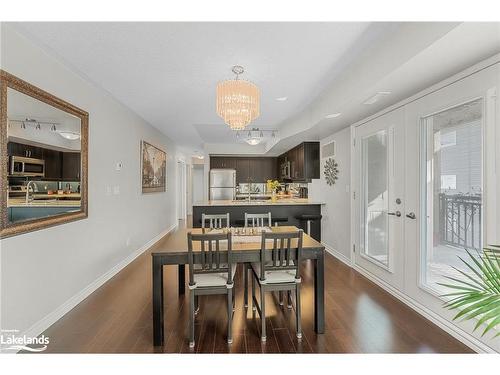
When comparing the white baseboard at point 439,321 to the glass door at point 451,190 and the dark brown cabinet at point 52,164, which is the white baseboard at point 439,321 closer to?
the glass door at point 451,190

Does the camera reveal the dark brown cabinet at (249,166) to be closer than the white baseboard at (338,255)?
No

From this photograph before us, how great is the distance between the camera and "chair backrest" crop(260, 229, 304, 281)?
210 centimetres

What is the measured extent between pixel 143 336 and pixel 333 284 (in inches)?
89.3

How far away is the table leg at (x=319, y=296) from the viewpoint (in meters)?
2.22

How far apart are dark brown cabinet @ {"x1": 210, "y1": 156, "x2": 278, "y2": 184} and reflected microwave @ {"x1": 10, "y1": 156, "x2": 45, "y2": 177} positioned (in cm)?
574

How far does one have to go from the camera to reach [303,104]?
3.93m

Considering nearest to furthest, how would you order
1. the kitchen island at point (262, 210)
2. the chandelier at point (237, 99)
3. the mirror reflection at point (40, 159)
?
the mirror reflection at point (40, 159) < the chandelier at point (237, 99) < the kitchen island at point (262, 210)

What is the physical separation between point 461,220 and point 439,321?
0.94 metres

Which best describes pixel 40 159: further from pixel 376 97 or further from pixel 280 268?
pixel 376 97

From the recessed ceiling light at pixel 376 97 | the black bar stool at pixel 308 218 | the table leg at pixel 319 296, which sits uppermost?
the recessed ceiling light at pixel 376 97

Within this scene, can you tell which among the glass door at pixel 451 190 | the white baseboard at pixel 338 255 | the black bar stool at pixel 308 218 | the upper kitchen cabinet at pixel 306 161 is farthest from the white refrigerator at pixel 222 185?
the glass door at pixel 451 190

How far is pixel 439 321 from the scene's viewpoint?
232 centimetres

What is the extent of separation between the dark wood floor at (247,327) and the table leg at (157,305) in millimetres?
77

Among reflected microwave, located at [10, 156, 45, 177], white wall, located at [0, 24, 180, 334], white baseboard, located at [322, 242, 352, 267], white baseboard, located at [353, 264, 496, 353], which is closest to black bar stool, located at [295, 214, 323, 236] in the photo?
white baseboard, located at [322, 242, 352, 267]
